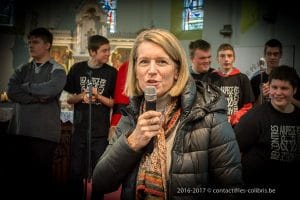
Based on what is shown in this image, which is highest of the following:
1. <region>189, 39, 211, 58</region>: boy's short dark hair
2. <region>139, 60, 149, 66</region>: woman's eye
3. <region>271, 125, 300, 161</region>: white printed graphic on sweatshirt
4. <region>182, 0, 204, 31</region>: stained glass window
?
<region>182, 0, 204, 31</region>: stained glass window

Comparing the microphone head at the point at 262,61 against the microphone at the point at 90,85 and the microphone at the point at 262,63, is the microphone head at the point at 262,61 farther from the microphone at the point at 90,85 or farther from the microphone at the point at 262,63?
the microphone at the point at 90,85

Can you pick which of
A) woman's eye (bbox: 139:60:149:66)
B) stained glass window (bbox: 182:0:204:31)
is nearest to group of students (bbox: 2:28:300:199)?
woman's eye (bbox: 139:60:149:66)

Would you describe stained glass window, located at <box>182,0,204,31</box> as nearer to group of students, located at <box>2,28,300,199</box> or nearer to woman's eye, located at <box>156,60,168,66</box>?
group of students, located at <box>2,28,300,199</box>

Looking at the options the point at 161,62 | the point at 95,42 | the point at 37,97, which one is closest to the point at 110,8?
the point at 95,42

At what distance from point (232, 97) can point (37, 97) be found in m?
1.37

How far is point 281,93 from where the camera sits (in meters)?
2.02

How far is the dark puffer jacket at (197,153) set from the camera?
3.78 feet

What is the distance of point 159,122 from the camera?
3.52ft

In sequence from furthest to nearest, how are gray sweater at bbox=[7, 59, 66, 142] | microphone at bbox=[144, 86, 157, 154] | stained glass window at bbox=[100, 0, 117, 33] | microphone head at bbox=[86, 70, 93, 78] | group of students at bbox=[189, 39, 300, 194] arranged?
stained glass window at bbox=[100, 0, 117, 33], microphone head at bbox=[86, 70, 93, 78], gray sweater at bbox=[7, 59, 66, 142], group of students at bbox=[189, 39, 300, 194], microphone at bbox=[144, 86, 157, 154]

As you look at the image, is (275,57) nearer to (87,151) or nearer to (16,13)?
(87,151)

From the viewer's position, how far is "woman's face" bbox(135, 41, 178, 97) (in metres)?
1.17

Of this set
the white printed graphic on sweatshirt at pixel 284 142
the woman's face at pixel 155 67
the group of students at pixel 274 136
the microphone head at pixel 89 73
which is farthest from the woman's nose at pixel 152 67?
the microphone head at pixel 89 73

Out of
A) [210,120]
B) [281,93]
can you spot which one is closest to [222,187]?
[210,120]

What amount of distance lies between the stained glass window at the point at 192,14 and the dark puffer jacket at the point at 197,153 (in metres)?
1.43
